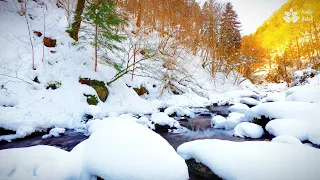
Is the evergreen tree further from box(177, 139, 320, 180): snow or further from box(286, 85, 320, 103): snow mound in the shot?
box(177, 139, 320, 180): snow

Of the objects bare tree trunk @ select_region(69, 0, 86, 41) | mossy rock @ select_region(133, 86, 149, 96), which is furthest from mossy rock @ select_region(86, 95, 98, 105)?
bare tree trunk @ select_region(69, 0, 86, 41)

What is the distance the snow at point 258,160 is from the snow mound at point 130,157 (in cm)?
73

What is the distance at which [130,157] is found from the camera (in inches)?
101

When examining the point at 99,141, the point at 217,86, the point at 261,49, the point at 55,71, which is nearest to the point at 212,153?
the point at 99,141

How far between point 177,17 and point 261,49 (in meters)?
13.1

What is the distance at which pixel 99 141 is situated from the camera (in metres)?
2.87

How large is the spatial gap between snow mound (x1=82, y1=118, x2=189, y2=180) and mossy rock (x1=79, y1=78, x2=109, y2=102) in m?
6.56

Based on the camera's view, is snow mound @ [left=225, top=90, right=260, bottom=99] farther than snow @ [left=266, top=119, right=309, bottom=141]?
Yes

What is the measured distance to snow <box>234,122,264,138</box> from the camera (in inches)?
228

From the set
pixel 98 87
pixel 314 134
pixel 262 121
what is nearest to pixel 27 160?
pixel 314 134

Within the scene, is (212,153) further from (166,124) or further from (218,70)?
(218,70)

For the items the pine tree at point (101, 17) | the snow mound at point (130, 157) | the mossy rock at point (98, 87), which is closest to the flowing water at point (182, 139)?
the snow mound at point (130, 157)

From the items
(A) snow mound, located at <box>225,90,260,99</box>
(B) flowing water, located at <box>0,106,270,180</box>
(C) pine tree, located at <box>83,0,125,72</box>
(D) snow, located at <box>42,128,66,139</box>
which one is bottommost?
(B) flowing water, located at <box>0,106,270,180</box>

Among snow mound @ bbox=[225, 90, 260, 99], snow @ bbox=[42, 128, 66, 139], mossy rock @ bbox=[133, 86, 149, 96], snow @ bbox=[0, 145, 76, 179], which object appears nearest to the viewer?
snow @ bbox=[0, 145, 76, 179]
